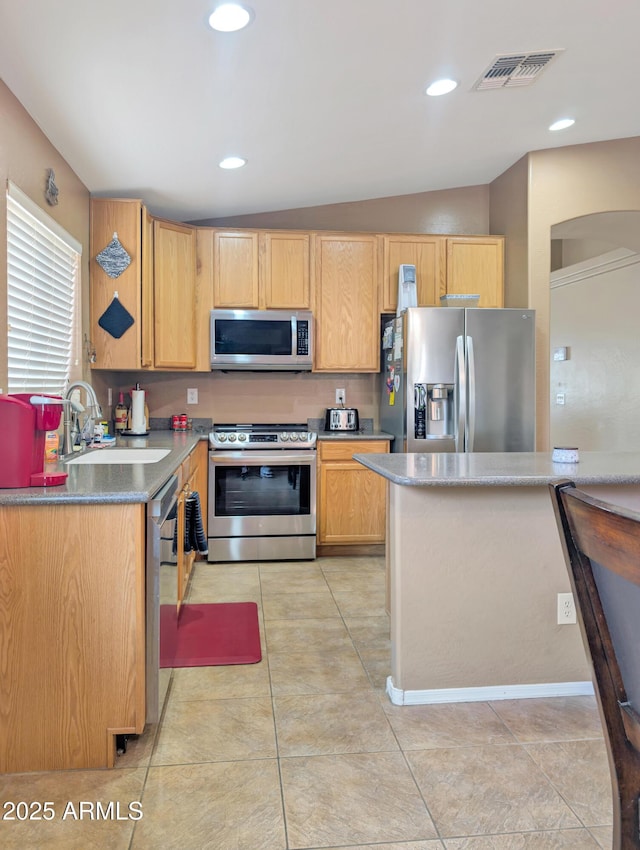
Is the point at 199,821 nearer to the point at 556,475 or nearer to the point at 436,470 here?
the point at 436,470

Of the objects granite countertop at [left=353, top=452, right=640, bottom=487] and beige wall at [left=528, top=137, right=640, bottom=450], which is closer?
granite countertop at [left=353, top=452, right=640, bottom=487]

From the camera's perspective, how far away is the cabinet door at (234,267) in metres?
4.30

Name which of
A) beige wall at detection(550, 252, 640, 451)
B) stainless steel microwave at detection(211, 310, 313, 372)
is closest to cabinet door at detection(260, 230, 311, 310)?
stainless steel microwave at detection(211, 310, 313, 372)

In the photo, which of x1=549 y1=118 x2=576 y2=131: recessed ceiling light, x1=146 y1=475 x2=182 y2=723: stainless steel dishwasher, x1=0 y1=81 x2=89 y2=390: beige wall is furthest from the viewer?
x1=549 y1=118 x2=576 y2=131: recessed ceiling light

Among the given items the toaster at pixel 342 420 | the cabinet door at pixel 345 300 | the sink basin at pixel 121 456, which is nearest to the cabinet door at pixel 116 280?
the sink basin at pixel 121 456

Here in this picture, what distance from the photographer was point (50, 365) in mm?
3121

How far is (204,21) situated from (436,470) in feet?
5.84

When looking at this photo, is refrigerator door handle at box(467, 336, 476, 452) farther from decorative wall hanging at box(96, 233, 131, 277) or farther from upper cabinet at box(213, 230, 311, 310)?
decorative wall hanging at box(96, 233, 131, 277)

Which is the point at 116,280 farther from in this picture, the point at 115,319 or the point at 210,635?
the point at 210,635

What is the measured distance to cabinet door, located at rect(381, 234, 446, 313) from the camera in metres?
4.43

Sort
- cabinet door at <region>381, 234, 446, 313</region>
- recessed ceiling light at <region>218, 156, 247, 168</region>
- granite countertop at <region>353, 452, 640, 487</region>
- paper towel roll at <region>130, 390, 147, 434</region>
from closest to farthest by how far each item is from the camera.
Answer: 1. granite countertop at <region>353, 452, 640, 487</region>
2. recessed ceiling light at <region>218, 156, 247, 168</region>
3. paper towel roll at <region>130, 390, 147, 434</region>
4. cabinet door at <region>381, 234, 446, 313</region>

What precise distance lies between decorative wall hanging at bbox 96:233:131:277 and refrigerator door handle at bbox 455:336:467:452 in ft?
7.24

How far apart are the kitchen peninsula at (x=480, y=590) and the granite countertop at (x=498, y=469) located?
0.02 meters

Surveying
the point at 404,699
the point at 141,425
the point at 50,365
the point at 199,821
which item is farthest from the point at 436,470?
the point at 141,425
